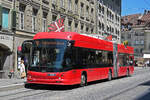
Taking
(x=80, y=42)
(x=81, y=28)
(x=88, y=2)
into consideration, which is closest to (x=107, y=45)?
(x=80, y=42)

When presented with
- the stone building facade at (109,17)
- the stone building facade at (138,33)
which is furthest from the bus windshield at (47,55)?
the stone building facade at (138,33)

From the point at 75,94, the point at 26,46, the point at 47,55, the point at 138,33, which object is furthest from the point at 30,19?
the point at 138,33

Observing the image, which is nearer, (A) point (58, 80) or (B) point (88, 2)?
(A) point (58, 80)

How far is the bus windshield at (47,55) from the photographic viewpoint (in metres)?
13.6

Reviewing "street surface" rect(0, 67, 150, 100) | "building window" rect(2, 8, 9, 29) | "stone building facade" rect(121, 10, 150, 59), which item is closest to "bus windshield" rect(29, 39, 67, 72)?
"street surface" rect(0, 67, 150, 100)

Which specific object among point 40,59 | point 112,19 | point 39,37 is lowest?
point 40,59

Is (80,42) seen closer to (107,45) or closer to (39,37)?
(39,37)

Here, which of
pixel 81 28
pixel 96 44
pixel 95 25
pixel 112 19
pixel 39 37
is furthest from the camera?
pixel 112 19

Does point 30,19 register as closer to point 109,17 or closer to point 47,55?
point 47,55

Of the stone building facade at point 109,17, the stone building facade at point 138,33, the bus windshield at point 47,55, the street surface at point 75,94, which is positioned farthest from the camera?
the stone building facade at point 138,33

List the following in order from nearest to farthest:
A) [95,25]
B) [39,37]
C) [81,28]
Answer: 1. [39,37]
2. [81,28]
3. [95,25]

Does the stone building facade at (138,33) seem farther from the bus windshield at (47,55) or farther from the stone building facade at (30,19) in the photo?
the bus windshield at (47,55)

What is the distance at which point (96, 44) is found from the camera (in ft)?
58.2

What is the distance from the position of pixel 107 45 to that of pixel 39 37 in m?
7.00
